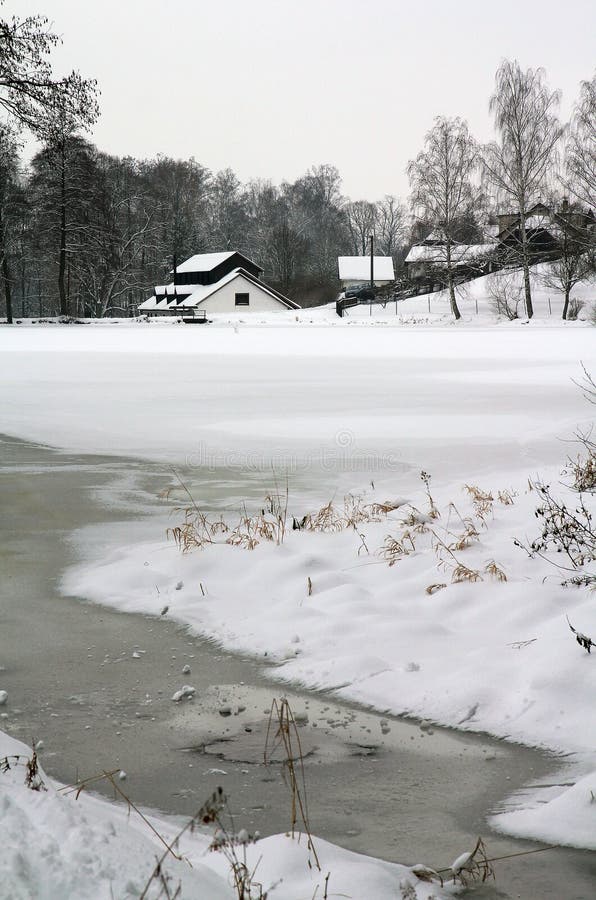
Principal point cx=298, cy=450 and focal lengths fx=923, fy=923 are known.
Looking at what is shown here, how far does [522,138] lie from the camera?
A: 40.2 meters

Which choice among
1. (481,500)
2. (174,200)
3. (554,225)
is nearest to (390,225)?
(174,200)

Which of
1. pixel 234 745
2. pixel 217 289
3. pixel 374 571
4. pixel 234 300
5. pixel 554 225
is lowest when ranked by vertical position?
pixel 234 745

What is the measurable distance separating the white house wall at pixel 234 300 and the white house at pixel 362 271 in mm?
11583

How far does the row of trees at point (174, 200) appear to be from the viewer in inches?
397

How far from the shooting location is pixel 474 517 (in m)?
6.55

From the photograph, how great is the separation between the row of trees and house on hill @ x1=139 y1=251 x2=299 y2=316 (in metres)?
2.55

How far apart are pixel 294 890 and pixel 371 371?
58.5 feet

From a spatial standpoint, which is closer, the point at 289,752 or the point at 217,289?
the point at 289,752

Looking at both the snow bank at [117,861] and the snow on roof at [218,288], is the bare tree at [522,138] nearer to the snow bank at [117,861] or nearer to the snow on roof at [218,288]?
the snow on roof at [218,288]

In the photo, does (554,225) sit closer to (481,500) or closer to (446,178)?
(446,178)

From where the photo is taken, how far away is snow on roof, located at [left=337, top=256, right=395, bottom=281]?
77.4 m

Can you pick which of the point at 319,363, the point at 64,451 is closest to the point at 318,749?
the point at 64,451

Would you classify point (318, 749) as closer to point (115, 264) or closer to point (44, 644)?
point (44, 644)

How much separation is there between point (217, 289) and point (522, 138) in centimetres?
2842
